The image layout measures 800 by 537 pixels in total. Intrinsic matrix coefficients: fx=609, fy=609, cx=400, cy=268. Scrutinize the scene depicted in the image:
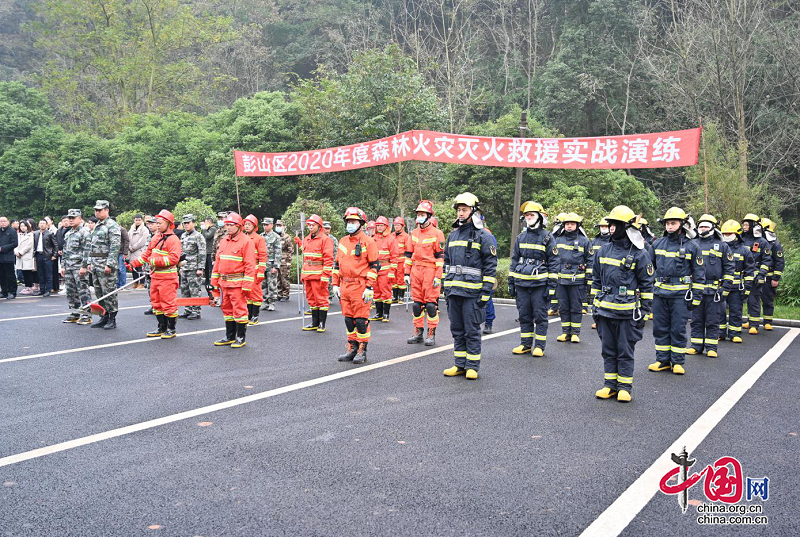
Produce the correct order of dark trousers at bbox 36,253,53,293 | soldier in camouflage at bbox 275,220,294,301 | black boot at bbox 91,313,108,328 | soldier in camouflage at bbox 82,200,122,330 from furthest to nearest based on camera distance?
dark trousers at bbox 36,253,53,293 < soldier in camouflage at bbox 275,220,294,301 < black boot at bbox 91,313,108,328 < soldier in camouflage at bbox 82,200,122,330

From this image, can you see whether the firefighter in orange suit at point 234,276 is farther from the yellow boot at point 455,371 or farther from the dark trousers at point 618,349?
the dark trousers at point 618,349

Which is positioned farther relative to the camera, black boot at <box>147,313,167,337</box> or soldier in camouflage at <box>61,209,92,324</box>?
soldier in camouflage at <box>61,209,92,324</box>

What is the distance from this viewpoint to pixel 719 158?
2311 centimetres

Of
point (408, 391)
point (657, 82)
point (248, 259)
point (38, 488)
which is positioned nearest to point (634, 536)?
point (408, 391)

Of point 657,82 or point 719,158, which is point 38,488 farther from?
point 657,82

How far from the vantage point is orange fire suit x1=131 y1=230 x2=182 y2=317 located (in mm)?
10531

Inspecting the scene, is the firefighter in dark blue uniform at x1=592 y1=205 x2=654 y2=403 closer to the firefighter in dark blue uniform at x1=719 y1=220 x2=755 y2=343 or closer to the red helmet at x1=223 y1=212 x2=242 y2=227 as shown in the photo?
the firefighter in dark blue uniform at x1=719 y1=220 x2=755 y2=343

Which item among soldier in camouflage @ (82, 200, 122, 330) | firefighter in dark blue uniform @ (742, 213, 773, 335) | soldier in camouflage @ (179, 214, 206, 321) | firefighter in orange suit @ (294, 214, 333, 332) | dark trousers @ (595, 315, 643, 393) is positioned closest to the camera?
dark trousers @ (595, 315, 643, 393)

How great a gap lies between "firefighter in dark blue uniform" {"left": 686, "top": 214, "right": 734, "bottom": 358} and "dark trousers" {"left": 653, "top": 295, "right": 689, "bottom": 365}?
1.28m

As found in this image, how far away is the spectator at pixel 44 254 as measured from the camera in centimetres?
1645

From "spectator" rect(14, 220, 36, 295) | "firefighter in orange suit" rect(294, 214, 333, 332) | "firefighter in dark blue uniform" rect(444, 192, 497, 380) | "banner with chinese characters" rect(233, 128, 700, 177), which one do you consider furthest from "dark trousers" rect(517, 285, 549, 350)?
"spectator" rect(14, 220, 36, 295)

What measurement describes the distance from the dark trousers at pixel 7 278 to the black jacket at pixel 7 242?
309mm

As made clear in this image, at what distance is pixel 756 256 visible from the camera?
1188 centimetres

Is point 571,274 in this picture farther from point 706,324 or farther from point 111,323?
point 111,323
